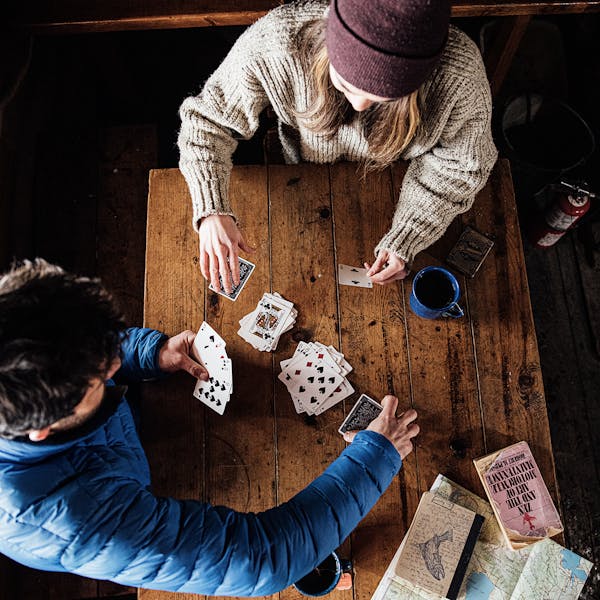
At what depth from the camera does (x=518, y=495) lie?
1.85 meters

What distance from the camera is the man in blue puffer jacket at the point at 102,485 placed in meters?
1.26

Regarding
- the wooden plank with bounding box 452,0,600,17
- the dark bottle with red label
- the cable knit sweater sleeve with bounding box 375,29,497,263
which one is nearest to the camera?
the cable knit sweater sleeve with bounding box 375,29,497,263

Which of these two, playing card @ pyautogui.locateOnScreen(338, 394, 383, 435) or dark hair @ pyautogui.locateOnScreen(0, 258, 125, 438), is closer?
dark hair @ pyautogui.locateOnScreen(0, 258, 125, 438)

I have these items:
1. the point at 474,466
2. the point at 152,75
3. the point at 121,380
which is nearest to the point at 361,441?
the point at 474,466

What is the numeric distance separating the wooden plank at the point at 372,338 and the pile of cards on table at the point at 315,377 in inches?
1.7

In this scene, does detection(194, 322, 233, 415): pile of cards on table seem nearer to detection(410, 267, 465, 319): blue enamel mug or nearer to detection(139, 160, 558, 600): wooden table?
detection(139, 160, 558, 600): wooden table

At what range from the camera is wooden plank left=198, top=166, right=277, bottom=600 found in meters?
1.89

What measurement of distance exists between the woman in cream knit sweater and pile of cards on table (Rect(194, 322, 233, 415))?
234mm

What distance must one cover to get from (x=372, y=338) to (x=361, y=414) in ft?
0.94

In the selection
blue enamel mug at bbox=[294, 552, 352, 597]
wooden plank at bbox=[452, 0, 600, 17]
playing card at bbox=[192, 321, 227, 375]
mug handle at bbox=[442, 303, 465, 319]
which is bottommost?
blue enamel mug at bbox=[294, 552, 352, 597]

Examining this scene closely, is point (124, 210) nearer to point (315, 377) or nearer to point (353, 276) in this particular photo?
point (353, 276)

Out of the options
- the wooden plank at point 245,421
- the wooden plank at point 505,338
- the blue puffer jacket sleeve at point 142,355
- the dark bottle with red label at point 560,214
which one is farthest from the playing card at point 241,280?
the dark bottle with red label at point 560,214

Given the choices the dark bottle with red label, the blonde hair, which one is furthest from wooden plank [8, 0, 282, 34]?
the dark bottle with red label

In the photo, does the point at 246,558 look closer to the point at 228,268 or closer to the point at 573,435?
the point at 228,268
